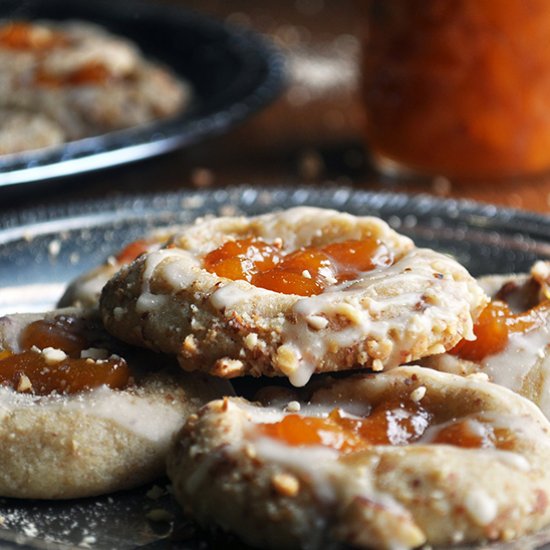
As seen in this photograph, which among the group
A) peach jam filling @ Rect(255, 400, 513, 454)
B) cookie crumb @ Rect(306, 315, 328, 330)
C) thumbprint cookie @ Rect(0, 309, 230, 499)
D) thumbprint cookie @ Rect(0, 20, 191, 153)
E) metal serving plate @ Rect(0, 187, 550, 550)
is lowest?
thumbprint cookie @ Rect(0, 20, 191, 153)

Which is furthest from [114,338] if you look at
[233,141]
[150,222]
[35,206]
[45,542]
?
[233,141]

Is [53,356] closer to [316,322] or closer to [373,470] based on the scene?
[316,322]

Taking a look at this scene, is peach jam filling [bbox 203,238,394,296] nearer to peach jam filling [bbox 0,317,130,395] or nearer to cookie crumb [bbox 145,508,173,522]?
peach jam filling [bbox 0,317,130,395]

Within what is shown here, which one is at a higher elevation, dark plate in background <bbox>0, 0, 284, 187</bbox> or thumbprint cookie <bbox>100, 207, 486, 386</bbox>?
thumbprint cookie <bbox>100, 207, 486, 386</bbox>

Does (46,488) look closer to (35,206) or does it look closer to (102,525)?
(102,525)

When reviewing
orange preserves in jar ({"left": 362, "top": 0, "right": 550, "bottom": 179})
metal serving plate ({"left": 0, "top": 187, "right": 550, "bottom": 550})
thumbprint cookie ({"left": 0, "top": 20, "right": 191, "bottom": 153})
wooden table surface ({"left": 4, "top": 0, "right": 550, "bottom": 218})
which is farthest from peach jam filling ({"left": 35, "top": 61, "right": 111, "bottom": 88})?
metal serving plate ({"left": 0, "top": 187, "right": 550, "bottom": 550})

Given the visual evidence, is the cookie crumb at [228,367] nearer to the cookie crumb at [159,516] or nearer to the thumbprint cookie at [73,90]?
the cookie crumb at [159,516]

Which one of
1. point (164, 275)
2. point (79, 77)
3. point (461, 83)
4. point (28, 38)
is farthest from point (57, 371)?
point (28, 38)
